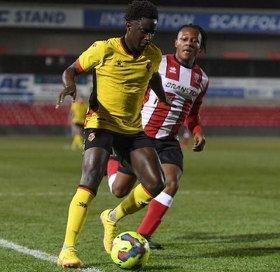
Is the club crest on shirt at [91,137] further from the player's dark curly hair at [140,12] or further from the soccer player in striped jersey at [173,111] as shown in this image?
the soccer player in striped jersey at [173,111]

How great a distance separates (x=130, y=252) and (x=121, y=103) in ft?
4.47

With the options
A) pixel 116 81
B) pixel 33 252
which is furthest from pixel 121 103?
pixel 33 252

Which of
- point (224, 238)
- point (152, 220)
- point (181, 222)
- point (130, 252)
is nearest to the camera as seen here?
point (130, 252)

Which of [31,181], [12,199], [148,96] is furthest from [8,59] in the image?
[148,96]

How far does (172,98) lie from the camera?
898cm

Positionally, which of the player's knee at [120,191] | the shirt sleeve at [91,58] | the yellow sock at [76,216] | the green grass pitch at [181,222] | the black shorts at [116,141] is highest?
the shirt sleeve at [91,58]

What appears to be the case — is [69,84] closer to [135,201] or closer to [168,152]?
[135,201]

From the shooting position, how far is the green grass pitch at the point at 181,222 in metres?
7.36

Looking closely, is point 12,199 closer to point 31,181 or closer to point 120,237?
point 31,181

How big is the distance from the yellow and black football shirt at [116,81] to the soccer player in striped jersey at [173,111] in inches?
47.9

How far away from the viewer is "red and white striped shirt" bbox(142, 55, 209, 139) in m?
8.88

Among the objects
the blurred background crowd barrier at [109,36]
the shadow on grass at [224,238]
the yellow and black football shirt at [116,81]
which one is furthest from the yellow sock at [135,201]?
the blurred background crowd barrier at [109,36]

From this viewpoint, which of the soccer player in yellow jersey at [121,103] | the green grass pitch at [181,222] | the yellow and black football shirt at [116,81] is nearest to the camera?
the soccer player in yellow jersey at [121,103]

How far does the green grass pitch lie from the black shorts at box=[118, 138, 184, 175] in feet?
2.75
